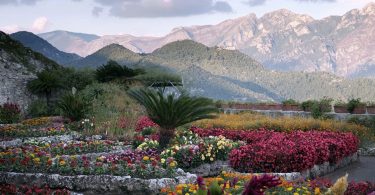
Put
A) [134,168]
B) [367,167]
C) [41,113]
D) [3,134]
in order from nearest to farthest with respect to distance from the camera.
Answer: [134,168] < [367,167] < [3,134] < [41,113]

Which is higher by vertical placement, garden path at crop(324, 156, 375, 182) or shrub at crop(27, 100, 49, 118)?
shrub at crop(27, 100, 49, 118)

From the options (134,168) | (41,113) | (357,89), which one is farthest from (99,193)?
(357,89)

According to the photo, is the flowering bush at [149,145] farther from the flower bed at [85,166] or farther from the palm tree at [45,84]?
the palm tree at [45,84]

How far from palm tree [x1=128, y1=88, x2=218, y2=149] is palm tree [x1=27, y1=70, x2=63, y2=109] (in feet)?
48.3

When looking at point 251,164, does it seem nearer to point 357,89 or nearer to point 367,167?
point 367,167

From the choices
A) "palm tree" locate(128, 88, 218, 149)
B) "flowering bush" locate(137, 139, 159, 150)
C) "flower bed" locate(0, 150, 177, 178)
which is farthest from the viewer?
"flowering bush" locate(137, 139, 159, 150)

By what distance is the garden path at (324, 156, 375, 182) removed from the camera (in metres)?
12.5

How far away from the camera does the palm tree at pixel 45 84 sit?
2675cm

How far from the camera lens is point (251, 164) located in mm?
11695

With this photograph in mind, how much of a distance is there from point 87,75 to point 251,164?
63.5ft

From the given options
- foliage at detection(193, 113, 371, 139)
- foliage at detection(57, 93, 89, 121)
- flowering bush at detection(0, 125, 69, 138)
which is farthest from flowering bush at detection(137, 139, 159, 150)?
foliage at detection(57, 93, 89, 121)

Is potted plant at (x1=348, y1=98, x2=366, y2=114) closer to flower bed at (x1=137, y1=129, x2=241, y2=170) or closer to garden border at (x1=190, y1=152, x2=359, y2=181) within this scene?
garden border at (x1=190, y1=152, x2=359, y2=181)

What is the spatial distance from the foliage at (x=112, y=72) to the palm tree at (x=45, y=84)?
2584 millimetres

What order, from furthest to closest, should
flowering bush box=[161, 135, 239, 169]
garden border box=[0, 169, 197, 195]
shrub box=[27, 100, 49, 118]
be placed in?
shrub box=[27, 100, 49, 118], flowering bush box=[161, 135, 239, 169], garden border box=[0, 169, 197, 195]
